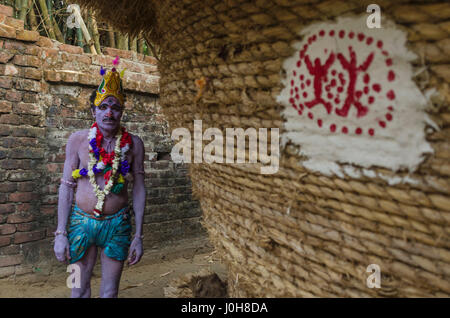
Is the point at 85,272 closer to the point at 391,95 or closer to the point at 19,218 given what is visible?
the point at 19,218

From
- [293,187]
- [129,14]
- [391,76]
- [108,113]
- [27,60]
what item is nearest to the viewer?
[391,76]

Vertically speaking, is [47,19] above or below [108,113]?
above

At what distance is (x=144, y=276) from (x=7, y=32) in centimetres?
225

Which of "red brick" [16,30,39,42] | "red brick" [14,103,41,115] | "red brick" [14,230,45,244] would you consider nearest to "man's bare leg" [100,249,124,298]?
"red brick" [14,230,45,244]

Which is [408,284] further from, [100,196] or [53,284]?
[53,284]

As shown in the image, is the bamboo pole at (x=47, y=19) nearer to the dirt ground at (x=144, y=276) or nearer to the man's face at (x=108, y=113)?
the man's face at (x=108, y=113)

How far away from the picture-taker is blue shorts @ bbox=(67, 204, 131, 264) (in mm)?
1975

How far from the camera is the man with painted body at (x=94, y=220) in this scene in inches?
78.0

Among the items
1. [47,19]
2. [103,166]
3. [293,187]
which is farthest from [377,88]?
[47,19]

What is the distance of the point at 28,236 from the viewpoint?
2777 mm

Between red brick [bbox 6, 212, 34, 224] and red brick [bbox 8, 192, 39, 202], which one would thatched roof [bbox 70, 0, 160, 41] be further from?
red brick [bbox 6, 212, 34, 224]

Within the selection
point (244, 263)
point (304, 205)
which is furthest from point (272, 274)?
point (304, 205)

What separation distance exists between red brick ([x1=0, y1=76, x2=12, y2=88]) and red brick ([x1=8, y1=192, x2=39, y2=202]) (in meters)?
0.83
